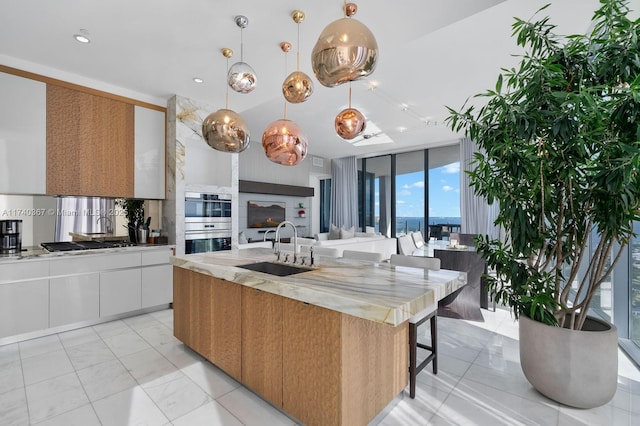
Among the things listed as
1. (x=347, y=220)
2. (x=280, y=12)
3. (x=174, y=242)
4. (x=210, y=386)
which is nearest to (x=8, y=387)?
(x=210, y=386)

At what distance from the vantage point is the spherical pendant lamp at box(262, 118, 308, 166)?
7.55 ft

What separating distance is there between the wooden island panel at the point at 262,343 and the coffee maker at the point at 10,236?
289 cm

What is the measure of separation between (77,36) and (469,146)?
6942 mm

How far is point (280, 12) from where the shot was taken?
2.37 meters

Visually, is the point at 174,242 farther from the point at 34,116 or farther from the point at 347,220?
the point at 347,220

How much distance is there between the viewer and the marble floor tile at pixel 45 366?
2338mm

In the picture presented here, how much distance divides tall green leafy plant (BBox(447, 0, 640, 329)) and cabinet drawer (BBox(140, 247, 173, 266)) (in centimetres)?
362

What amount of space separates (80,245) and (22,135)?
51.2 inches

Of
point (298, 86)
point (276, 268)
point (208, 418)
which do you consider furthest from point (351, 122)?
point (208, 418)

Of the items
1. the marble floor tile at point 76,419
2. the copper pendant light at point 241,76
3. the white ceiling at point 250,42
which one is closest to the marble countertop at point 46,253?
the marble floor tile at point 76,419

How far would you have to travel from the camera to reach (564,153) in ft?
5.73

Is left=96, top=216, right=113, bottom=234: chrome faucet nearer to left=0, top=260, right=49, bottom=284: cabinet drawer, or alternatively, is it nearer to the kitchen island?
left=0, top=260, right=49, bottom=284: cabinet drawer

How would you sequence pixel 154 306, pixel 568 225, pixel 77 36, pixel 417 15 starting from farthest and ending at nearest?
pixel 154 306, pixel 77 36, pixel 417 15, pixel 568 225

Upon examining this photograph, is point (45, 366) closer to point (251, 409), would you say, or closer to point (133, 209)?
point (251, 409)
